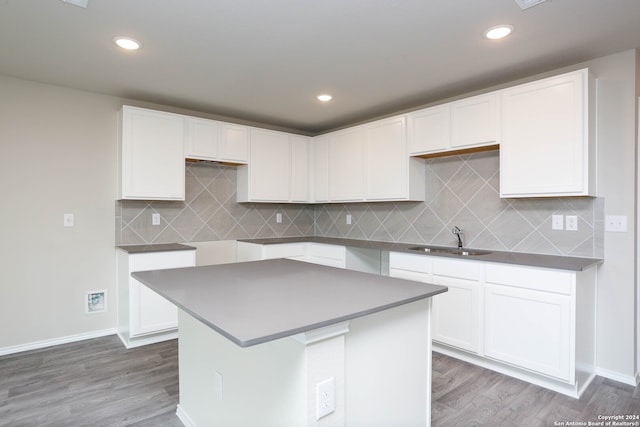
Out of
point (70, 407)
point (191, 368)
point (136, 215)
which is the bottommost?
point (70, 407)

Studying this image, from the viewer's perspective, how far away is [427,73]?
2.83m

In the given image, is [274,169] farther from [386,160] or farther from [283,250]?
[386,160]

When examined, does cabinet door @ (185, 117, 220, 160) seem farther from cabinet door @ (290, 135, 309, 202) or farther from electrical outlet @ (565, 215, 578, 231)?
electrical outlet @ (565, 215, 578, 231)

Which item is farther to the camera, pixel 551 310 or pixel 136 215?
pixel 136 215

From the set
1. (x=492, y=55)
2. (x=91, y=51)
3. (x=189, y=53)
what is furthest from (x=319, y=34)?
(x=91, y=51)

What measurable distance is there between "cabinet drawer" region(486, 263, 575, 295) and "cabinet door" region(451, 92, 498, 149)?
1.01 meters

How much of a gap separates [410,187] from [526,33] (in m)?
1.60

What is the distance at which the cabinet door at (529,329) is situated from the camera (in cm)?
224

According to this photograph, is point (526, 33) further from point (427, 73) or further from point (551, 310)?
point (551, 310)

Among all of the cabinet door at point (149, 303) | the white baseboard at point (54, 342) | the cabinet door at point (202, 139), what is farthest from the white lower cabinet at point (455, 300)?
the white baseboard at point (54, 342)

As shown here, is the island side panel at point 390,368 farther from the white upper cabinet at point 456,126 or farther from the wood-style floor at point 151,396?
the white upper cabinet at point 456,126

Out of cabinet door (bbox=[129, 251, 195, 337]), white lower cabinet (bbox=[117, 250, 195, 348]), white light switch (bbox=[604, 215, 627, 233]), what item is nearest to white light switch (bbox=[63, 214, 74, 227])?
white lower cabinet (bbox=[117, 250, 195, 348])

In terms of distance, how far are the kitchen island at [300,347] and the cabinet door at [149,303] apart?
4.19 feet

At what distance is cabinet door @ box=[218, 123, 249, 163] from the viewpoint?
3770 mm
